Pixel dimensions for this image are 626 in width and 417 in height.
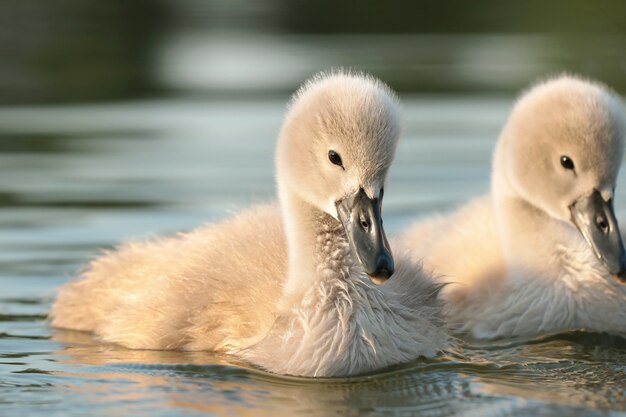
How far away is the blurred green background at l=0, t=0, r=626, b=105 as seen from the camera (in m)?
17.7

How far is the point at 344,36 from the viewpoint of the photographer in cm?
2277

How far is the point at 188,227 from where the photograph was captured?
1091 centimetres

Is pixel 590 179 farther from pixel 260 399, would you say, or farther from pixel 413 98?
pixel 413 98

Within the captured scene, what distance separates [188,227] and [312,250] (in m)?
3.80

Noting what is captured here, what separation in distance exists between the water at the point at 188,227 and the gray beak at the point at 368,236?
522mm

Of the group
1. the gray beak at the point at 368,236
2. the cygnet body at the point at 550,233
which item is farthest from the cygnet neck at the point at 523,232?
the gray beak at the point at 368,236

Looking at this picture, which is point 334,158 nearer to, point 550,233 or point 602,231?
point 602,231

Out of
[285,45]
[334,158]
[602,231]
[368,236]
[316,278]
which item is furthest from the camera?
[285,45]

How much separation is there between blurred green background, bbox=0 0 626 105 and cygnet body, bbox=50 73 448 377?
9.01 meters

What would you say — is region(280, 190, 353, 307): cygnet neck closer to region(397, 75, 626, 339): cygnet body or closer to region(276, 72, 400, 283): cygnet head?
region(276, 72, 400, 283): cygnet head

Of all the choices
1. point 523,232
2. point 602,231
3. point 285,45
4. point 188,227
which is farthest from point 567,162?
point 285,45

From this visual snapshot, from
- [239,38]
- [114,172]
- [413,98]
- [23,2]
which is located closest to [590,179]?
[114,172]

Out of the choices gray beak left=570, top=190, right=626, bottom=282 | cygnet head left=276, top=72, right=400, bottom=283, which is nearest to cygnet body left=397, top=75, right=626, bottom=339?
gray beak left=570, top=190, right=626, bottom=282

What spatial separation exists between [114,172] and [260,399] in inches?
252
